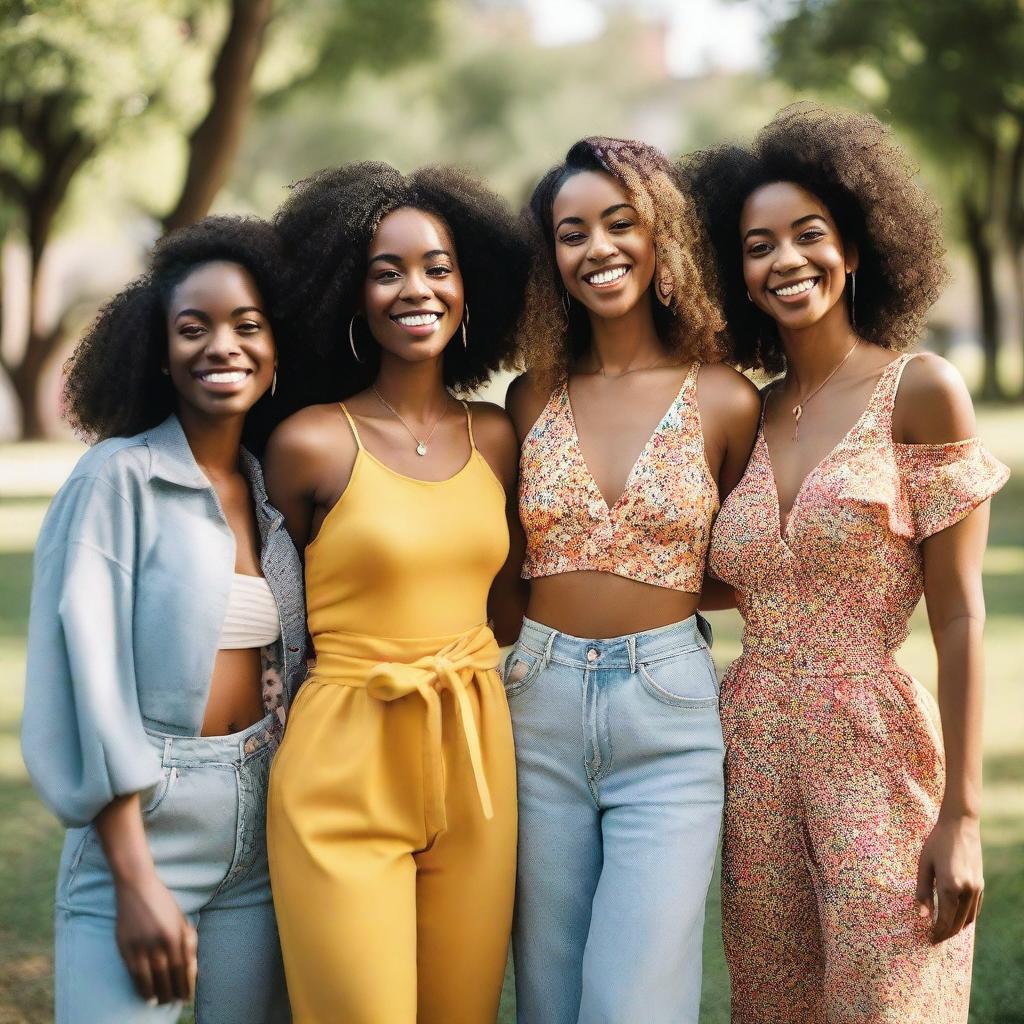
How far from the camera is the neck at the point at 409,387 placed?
362cm

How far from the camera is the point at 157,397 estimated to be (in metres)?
3.28

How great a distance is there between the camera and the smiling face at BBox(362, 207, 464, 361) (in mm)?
3508

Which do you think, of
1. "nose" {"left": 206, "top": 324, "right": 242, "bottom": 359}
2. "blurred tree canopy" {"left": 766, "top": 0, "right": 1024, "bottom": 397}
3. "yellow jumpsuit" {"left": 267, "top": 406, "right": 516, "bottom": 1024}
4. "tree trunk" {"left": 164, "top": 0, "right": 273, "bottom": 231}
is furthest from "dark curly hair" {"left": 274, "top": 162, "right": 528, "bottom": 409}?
"blurred tree canopy" {"left": 766, "top": 0, "right": 1024, "bottom": 397}

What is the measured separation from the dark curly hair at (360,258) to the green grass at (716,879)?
2344mm

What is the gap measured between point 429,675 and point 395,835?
1.28 ft

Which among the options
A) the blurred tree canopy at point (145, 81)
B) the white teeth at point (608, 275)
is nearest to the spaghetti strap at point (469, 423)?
the white teeth at point (608, 275)

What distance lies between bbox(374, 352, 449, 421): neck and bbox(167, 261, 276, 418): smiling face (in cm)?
42

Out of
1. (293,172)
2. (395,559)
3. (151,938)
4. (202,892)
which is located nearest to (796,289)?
(395,559)

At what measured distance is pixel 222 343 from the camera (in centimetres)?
321

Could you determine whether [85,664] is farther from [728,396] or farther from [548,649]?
[728,396]

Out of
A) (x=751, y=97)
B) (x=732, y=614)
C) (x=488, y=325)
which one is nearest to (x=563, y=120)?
(x=751, y=97)

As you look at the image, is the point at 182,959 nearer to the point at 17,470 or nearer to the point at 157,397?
the point at 157,397

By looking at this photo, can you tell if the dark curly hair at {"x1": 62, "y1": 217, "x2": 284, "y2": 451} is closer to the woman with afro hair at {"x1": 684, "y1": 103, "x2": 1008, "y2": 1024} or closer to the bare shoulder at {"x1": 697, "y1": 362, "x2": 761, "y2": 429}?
the bare shoulder at {"x1": 697, "y1": 362, "x2": 761, "y2": 429}

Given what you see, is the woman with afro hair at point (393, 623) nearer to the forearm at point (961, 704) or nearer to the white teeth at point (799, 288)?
the white teeth at point (799, 288)
